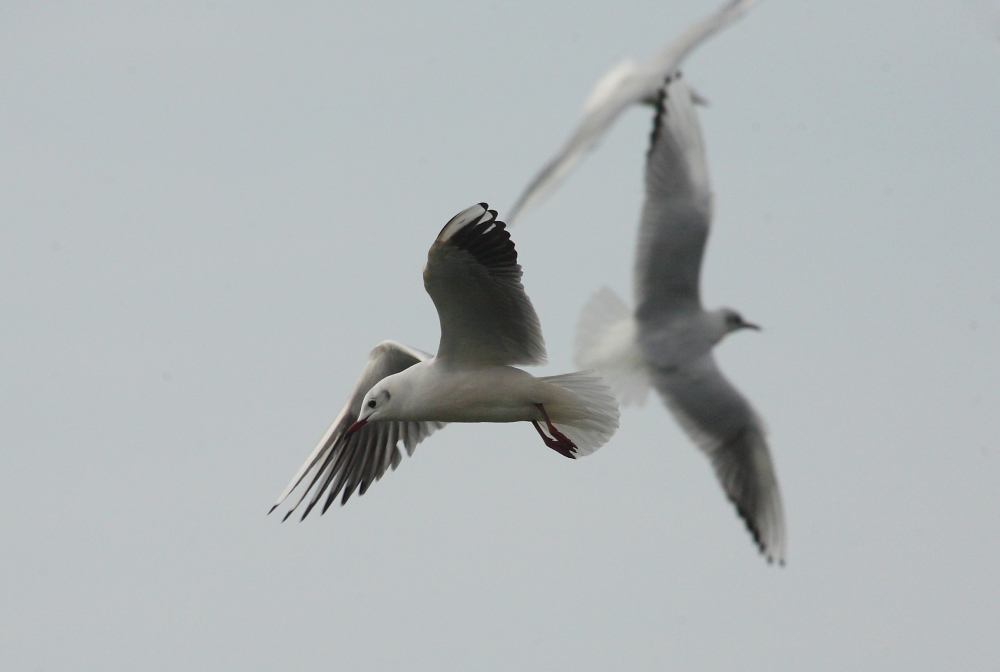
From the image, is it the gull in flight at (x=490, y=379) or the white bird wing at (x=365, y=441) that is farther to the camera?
the white bird wing at (x=365, y=441)

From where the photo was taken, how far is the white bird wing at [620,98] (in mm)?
5855

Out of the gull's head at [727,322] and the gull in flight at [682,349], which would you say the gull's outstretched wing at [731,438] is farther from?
the gull's head at [727,322]

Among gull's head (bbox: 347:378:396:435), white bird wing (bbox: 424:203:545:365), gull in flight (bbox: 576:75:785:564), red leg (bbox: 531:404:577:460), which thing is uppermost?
gull in flight (bbox: 576:75:785:564)

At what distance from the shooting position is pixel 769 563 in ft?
30.1

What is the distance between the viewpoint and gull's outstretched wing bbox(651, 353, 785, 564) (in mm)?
9102

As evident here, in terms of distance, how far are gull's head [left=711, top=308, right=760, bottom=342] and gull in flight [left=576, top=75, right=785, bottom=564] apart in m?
0.01

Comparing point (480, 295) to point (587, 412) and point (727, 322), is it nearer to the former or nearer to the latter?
point (587, 412)

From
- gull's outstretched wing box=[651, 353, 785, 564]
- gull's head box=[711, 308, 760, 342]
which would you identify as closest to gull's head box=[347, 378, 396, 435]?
gull's outstretched wing box=[651, 353, 785, 564]

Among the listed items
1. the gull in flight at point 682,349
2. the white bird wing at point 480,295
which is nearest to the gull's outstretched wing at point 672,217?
the gull in flight at point 682,349

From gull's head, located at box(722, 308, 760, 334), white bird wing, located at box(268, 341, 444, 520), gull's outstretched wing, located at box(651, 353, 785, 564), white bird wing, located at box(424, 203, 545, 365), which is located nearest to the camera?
white bird wing, located at box(424, 203, 545, 365)

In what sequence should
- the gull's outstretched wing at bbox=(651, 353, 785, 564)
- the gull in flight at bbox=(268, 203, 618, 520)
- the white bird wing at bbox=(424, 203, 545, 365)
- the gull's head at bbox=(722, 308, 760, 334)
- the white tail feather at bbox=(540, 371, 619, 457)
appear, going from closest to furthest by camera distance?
1. the white bird wing at bbox=(424, 203, 545, 365)
2. the gull in flight at bbox=(268, 203, 618, 520)
3. the white tail feather at bbox=(540, 371, 619, 457)
4. the gull's outstretched wing at bbox=(651, 353, 785, 564)
5. the gull's head at bbox=(722, 308, 760, 334)

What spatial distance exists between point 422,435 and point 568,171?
1.60 metres

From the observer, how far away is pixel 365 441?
22.4 ft

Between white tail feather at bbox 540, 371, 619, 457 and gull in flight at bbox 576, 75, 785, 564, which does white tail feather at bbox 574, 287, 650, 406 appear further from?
white tail feather at bbox 540, 371, 619, 457
